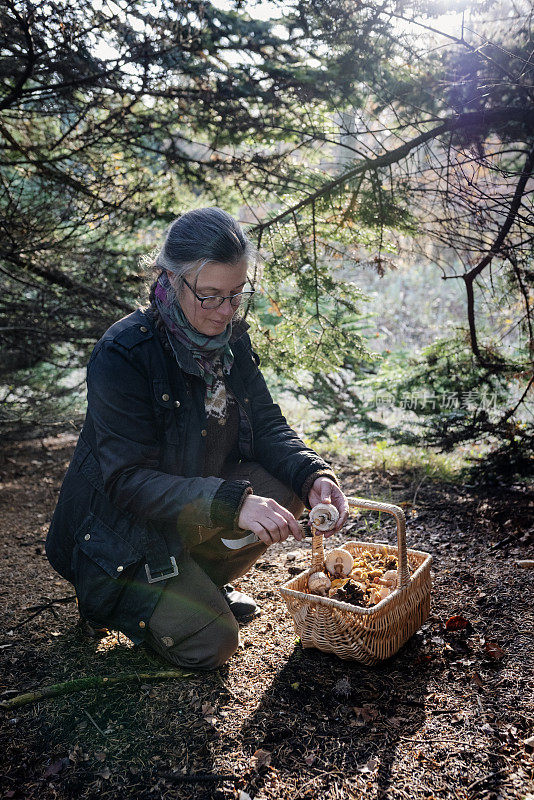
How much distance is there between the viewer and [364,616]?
6.59 feet

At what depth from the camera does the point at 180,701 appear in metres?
2.01

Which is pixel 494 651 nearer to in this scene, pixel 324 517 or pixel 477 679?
pixel 477 679

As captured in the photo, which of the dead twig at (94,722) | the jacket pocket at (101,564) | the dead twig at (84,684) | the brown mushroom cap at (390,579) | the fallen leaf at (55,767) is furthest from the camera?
Result: the brown mushroom cap at (390,579)

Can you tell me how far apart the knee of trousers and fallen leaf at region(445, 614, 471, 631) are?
2.97 feet

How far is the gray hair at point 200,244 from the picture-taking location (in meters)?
2.14

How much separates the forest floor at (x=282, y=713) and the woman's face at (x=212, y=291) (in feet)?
4.37

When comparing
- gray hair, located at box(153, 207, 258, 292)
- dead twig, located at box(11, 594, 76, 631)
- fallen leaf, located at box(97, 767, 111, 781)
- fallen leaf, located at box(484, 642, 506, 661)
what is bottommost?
dead twig, located at box(11, 594, 76, 631)

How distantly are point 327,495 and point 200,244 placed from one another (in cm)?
108

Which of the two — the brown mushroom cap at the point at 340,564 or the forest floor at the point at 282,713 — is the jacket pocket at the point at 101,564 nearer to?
the forest floor at the point at 282,713

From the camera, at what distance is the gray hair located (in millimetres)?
2141

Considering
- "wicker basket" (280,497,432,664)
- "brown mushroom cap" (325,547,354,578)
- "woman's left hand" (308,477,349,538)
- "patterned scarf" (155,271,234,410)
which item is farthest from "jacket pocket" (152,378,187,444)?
"brown mushroom cap" (325,547,354,578)

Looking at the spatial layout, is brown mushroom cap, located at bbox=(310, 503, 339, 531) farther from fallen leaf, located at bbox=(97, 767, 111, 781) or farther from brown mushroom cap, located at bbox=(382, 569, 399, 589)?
fallen leaf, located at bbox=(97, 767, 111, 781)

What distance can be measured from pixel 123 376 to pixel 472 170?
243 centimetres

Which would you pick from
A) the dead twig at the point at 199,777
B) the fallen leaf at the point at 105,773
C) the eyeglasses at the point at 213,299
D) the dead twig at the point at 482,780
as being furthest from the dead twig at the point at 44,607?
the dead twig at the point at 482,780
